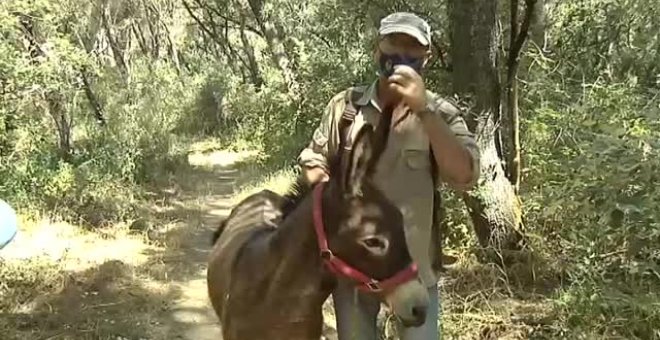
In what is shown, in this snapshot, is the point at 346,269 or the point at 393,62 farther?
the point at 393,62

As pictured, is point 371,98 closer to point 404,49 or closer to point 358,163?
point 404,49

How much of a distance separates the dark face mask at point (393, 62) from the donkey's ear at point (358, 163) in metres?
0.24

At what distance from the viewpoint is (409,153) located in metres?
2.51

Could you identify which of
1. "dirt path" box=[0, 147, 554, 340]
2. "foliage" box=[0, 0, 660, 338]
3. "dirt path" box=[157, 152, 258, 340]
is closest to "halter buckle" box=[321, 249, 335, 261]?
"foliage" box=[0, 0, 660, 338]

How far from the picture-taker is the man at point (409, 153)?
7.88ft

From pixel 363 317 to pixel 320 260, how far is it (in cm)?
35

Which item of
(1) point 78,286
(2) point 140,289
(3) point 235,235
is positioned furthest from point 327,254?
(1) point 78,286

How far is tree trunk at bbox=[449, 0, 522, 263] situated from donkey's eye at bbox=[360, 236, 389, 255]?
3.62m

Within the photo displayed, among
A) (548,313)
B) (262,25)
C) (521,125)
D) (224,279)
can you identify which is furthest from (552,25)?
(262,25)

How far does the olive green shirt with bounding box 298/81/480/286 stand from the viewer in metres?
2.44

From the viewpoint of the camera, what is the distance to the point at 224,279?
3.44 meters

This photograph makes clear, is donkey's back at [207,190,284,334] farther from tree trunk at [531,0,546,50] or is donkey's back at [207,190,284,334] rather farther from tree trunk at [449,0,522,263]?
tree trunk at [531,0,546,50]

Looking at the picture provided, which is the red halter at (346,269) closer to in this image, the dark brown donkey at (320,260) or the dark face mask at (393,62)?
the dark brown donkey at (320,260)

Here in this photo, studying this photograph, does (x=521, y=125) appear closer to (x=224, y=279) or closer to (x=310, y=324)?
(x=224, y=279)
